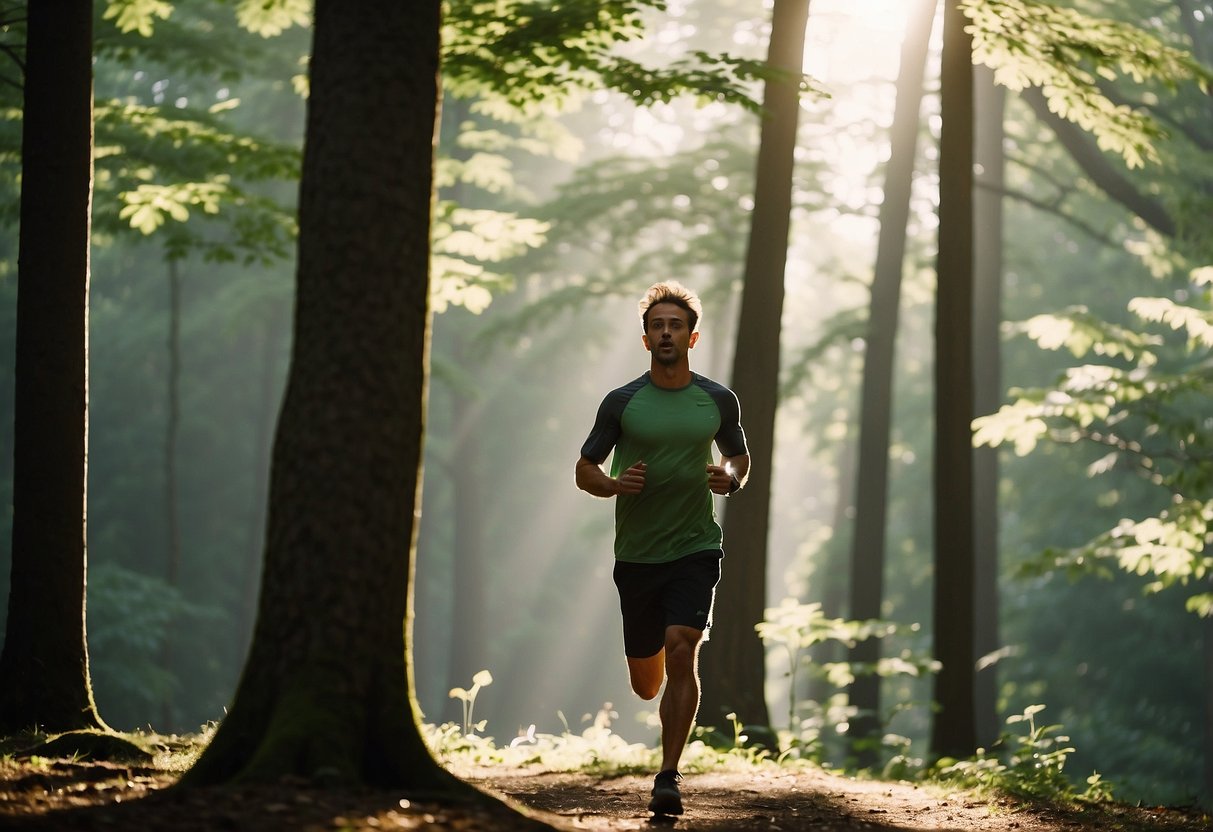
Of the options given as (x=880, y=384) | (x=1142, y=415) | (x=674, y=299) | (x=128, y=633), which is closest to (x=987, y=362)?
(x=880, y=384)

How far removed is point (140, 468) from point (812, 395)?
61.8ft

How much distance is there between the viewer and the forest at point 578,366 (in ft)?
16.1

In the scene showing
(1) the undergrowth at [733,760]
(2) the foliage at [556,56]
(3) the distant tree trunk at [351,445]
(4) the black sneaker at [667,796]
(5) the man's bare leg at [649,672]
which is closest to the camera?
(3) the distant tree trunk at [351,445]

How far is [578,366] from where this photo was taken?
39.9m

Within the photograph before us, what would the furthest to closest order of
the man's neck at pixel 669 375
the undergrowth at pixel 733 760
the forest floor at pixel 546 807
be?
the undergrowth at pixel 733 760 < the man's neck at pixel 669 375 < the forest floor at pixel 546 807

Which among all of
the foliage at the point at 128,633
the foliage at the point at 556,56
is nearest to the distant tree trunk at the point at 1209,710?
the foliage at the point at 556,56

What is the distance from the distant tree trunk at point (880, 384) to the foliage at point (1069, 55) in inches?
302

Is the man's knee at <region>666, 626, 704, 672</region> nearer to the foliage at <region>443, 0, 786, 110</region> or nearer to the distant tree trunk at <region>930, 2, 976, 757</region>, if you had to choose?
the foliage at <region>443, 0, 786, 110</region>

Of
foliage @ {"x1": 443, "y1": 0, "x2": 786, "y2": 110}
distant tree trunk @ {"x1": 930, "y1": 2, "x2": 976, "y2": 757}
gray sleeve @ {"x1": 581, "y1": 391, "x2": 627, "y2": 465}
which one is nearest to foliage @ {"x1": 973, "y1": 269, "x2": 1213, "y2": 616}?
distant tree trunk @ {"x1": 930, "y1": 2, "x2": 976, "y2": 757}

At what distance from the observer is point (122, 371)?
1409 inches

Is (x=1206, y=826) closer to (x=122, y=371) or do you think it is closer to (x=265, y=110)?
(x=265, y=110)

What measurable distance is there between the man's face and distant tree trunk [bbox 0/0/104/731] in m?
3.80

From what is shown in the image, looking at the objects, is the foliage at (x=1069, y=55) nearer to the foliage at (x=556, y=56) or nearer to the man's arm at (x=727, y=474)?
the foliage at (x=556, y=56)

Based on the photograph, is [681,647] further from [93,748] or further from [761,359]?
[761,359]
